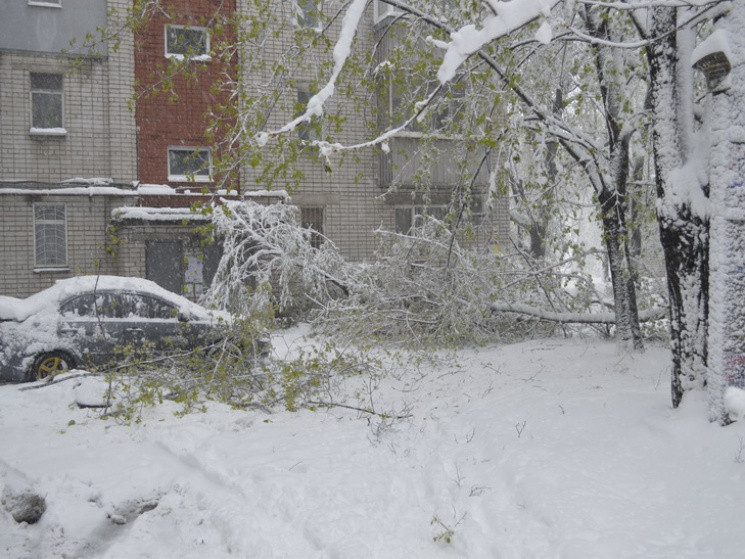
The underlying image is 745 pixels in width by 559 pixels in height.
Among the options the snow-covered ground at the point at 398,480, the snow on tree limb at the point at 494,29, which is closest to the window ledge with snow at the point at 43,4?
the snow-covered ground at the point at 398,480

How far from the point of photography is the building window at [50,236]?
17.3m

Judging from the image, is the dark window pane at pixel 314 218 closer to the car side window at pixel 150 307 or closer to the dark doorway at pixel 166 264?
the dark doorway at pixel 166 264

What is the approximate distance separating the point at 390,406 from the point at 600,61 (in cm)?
516

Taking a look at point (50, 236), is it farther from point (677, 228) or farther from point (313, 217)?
point (677, 228)

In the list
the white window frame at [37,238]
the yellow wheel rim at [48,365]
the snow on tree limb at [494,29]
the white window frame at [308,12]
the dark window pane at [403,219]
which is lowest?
the yellow wheel rim at [48,365]

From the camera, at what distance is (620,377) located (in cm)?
807

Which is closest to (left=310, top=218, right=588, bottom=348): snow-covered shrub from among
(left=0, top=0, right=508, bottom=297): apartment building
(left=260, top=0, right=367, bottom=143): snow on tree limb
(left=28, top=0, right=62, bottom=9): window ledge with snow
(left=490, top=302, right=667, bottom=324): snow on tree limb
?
(left=490, top=302, right=667, bottom=324): snow on tree limb

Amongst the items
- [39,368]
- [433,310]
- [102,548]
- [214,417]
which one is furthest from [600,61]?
[39,368]

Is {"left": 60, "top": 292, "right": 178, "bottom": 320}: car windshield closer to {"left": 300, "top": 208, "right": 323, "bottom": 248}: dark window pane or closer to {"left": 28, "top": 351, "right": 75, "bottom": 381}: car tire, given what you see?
{"left": 28, "top": 351, "right": 75, "bottom": 381}: car tire

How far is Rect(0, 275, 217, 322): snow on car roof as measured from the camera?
9584 millimetres

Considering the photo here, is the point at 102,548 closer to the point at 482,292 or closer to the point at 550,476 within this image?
the point at 550,476

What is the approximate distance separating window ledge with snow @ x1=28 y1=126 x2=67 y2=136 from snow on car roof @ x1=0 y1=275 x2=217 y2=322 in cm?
863

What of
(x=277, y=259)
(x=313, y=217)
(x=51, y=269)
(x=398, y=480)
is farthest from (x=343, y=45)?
(x=51, y=269)

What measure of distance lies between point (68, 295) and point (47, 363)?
1014 mm
